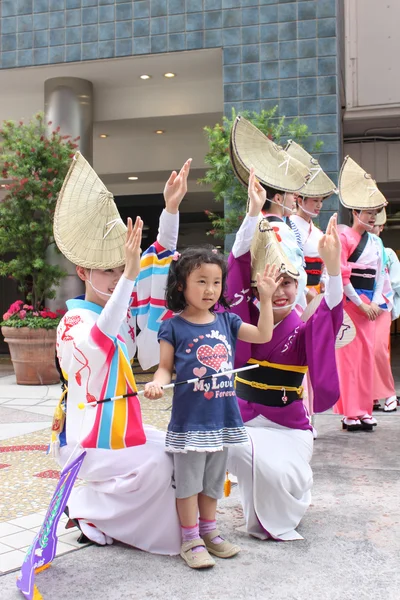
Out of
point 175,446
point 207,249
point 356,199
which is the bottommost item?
point 175,446

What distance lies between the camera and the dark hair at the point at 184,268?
8.73 ft

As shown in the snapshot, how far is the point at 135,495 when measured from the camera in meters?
2.65

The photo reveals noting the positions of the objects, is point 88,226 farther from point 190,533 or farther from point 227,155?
point 227,155

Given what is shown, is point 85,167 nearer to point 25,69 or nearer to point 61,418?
point 61,418

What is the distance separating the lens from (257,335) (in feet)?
8.91

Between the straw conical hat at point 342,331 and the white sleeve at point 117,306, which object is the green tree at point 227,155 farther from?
the white sleeve at point 117,306

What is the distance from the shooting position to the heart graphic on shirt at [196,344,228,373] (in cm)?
258

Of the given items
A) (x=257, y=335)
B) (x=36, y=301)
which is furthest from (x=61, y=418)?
(x=36, y=301)

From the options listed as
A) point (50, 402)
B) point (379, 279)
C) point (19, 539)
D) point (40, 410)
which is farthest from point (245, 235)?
point (50, 402)

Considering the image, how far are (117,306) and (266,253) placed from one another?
0.84 metres

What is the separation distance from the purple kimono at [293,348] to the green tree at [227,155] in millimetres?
3423

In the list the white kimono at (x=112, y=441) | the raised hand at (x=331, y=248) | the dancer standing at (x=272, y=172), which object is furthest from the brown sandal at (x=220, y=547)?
the dancer standing at (x=272, y=172)

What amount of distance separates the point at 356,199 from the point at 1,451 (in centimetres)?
306

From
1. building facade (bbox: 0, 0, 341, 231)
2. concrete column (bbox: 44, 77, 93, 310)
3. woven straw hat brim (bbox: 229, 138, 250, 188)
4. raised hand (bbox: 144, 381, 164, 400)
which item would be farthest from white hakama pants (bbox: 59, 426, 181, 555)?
concrete column (bbox: 44, 77, 93, 310)
